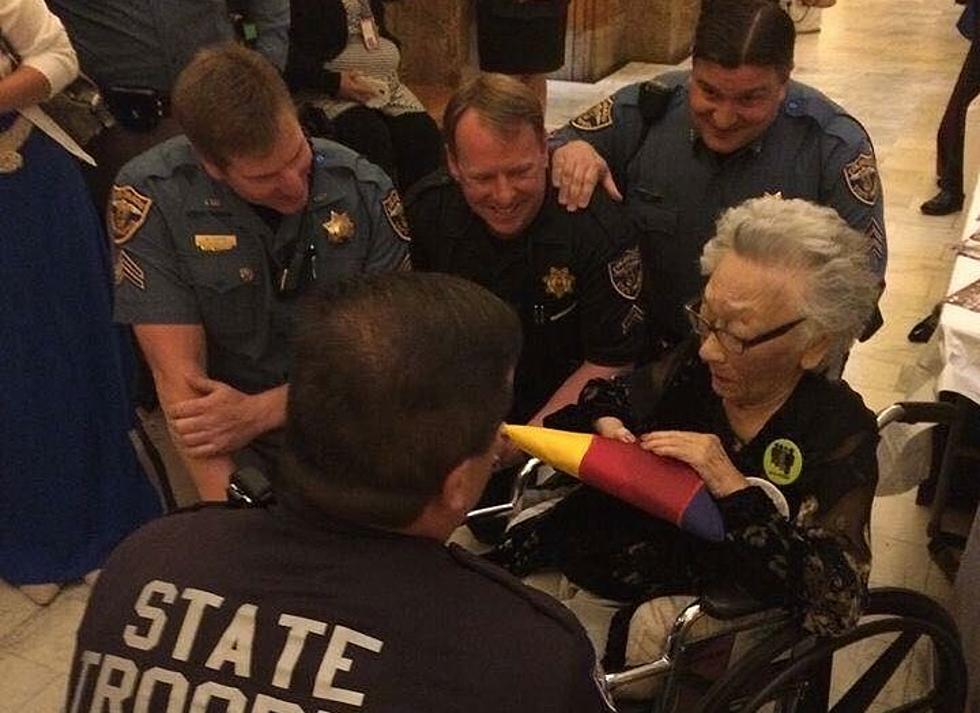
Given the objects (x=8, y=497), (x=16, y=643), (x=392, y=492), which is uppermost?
(x=392, y=492)

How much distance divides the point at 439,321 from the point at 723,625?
76 cm

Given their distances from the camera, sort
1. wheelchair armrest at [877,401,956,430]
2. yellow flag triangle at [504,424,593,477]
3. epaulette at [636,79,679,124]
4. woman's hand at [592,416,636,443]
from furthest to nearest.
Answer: epaulette at [636,79,679,124] → wheelchair armrest at [877,401,956,430] → woman's hand at [592,416,636,443] → yellow flag triangle at [504,424,593,477]

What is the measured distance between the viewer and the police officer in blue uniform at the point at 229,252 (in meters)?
1.97

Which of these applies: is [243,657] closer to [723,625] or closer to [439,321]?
[439,321]

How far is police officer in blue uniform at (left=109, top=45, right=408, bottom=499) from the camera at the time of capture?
197cm

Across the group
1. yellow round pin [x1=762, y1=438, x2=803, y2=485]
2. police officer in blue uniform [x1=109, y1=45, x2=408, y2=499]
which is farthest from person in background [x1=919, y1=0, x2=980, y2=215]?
yellow round pin [x1=762, y1=438, x2=803, y2=485]

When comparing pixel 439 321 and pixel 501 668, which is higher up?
pixel 439 321

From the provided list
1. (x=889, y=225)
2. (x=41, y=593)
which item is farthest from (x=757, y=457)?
(x=889, y=225)

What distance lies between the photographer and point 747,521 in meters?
1.47

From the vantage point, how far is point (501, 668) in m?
0.99

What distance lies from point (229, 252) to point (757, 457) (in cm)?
105

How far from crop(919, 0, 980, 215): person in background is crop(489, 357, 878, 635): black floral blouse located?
327 centimetres

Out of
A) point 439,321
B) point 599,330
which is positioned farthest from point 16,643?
point 439,321

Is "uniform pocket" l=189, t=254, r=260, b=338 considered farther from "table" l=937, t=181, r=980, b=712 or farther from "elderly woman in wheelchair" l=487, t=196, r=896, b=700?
"table" l=937, t=181, r=980, b=712
